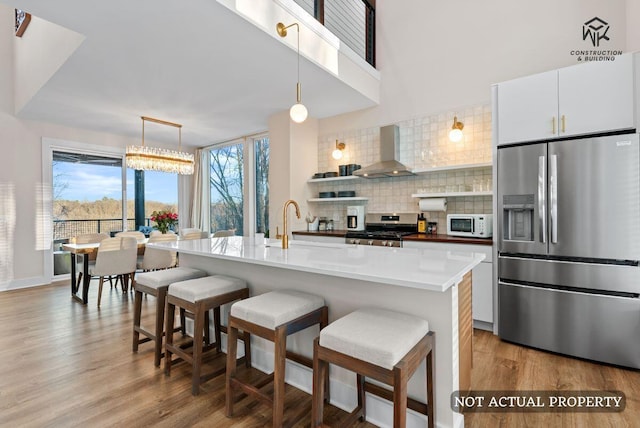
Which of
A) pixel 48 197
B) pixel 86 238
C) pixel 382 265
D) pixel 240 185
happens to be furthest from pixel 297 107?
pixel 48 197

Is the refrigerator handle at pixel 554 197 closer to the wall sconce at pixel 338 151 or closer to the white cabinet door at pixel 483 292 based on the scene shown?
the white cabinet door at pixel 483 292

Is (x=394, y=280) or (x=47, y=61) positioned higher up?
(x=47, y=61)

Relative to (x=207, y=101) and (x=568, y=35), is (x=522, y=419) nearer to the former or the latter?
(x=568, y=35)

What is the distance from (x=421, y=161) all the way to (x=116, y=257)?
4113 millimetres

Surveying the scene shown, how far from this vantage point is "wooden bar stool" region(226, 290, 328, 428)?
4.93ft

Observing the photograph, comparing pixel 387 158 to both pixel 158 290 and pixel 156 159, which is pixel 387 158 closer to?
pixel 158 290

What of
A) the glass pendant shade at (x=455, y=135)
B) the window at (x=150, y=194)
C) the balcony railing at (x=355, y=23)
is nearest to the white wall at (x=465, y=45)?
the balcony railing at (x=355, y=23)

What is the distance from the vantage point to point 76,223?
17.8ft

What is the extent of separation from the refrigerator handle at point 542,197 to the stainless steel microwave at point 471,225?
1.85 ft

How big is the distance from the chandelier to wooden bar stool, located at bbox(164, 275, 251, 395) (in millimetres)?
3183

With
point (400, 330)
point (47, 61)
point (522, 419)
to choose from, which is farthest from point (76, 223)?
point (522, 419)

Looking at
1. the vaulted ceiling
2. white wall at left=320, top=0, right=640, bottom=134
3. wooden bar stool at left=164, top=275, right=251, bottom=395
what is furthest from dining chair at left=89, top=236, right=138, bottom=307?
white wall at left=320, top=0, right=640, bottom=134

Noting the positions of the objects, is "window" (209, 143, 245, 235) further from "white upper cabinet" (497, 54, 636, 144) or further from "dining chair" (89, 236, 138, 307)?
"white upper cabinet" (497, 54, 636, 144)

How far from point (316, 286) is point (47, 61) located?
4.02 metres
